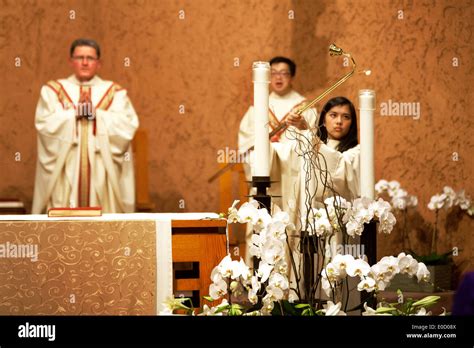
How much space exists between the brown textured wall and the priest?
44.3 inches

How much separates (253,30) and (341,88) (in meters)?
0.93

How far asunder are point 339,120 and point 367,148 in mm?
1948

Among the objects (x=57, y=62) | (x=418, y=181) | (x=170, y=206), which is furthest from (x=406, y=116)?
(x=57, y=62)

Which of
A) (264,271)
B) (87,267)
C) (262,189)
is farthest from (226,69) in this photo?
(264,271)

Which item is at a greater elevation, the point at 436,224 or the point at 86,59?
the point at 86,59

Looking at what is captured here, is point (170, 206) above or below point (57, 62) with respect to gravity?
below

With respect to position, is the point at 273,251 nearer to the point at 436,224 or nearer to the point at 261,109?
the point at 261,109

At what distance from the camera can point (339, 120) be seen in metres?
6.51

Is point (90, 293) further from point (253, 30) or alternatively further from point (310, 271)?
point (253, 30)

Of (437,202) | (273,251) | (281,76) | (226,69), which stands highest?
(226,69)

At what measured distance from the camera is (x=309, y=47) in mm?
8805

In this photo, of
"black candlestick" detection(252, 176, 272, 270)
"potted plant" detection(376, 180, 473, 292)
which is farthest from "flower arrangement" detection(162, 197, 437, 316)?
"potted plant" detection(376, 180, 473, 292)

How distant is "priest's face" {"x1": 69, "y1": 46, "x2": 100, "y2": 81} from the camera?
7570 millimetres

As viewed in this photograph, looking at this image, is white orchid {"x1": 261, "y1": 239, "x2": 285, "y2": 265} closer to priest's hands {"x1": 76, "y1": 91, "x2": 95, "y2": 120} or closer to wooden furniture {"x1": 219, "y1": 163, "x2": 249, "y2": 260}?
wooden furniture {"x1": 219, "y1": 163, "x2": 249, "y2": 260}
